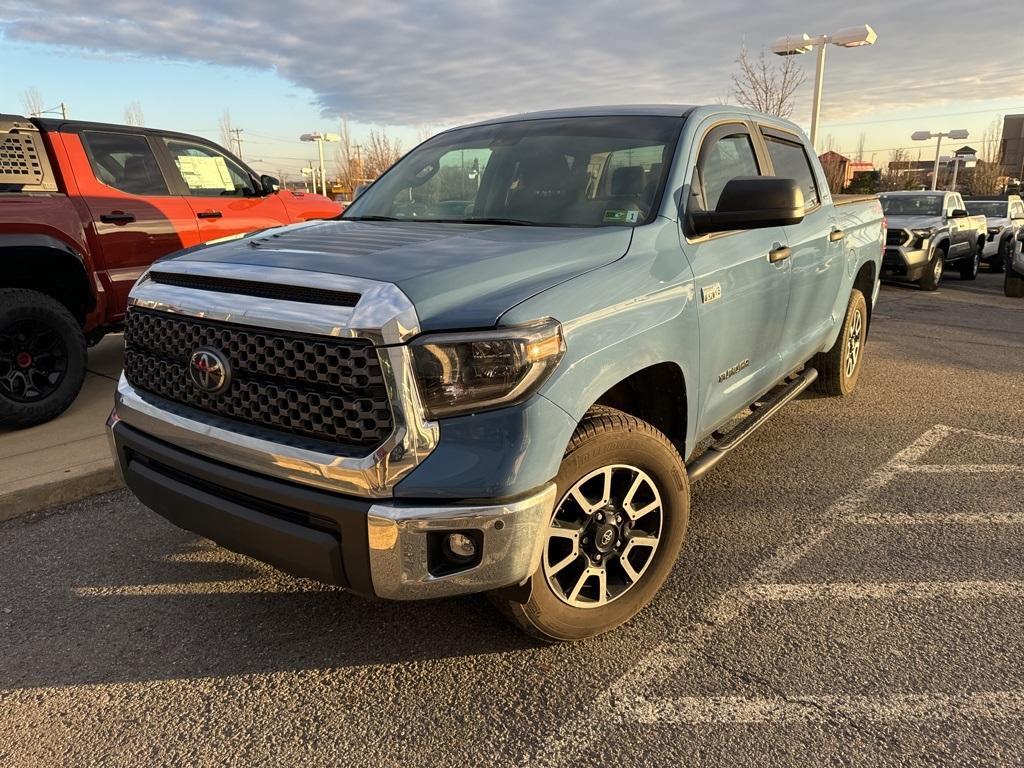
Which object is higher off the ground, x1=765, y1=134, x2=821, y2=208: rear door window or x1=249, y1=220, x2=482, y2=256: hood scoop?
x1=765, y1=134, x2=821, y2=208: rear door window

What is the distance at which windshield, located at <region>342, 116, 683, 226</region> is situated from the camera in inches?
122

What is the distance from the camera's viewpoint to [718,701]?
2379 millimetres

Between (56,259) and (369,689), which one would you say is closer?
(369,689)

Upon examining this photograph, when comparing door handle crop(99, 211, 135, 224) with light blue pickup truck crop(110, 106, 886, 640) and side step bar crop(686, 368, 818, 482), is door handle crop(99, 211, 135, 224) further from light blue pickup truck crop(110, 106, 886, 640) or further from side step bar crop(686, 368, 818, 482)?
side step bar crop(686, 368, 818, 482)

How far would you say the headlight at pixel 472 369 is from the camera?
2059mm

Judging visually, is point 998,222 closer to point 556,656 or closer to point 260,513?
point 556,656

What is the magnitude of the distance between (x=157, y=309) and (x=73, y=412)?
3.16 m

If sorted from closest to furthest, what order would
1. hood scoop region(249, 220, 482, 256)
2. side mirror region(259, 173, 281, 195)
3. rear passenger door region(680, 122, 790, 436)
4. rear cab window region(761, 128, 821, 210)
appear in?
hood scoop region(249, 220, 482, 256), rear passenger door region(680, 122, 790, 436), rear cab window region(761, 128, 821, 210), side mirror region(259, 173, 281, 195)

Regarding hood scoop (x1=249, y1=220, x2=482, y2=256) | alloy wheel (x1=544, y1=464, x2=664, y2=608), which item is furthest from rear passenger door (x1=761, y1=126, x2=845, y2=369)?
hood scoop (x1=249, y1=220, x2=482, y2=256)

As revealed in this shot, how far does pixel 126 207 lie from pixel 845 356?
5534 millimetres

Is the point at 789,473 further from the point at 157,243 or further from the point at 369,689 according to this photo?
the point at 157,243

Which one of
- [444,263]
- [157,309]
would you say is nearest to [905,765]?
[444,263]

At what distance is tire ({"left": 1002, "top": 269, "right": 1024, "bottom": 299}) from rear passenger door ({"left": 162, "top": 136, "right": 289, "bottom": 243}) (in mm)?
11849

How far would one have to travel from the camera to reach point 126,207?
18.5 feet
